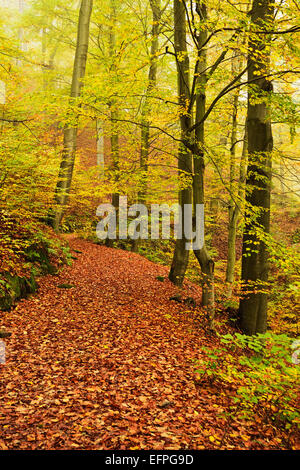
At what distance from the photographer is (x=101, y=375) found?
427cm

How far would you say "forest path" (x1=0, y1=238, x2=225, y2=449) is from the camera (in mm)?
3088

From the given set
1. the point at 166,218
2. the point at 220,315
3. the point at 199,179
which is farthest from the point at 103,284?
the point at 166,218

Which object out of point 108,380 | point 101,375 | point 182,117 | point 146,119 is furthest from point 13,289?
point 146,119

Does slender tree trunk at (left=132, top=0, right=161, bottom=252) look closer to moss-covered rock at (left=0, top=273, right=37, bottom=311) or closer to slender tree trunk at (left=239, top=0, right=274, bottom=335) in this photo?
slender tree trunk at (left=239, top=0, right=274, bottom=335)

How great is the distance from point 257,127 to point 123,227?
9.42m

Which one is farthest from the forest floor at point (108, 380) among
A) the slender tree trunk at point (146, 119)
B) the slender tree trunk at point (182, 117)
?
the slender tree trunk at point (146, 119)

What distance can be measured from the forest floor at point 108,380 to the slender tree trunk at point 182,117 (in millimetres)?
2052

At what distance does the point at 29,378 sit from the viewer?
4078 millimetres

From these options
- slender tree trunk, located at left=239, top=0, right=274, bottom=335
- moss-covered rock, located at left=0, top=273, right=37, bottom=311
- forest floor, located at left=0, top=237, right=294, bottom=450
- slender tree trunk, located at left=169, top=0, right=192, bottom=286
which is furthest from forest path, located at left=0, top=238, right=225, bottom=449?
slender tree trunk, located at left=169, top=0, right=192, bottom=286

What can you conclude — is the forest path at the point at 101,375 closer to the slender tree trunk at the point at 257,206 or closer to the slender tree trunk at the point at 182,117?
the slender tree trunk at the point at 257,206

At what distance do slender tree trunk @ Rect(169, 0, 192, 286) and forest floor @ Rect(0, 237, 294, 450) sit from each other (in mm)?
2052

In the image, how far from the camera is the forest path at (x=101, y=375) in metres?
3.09

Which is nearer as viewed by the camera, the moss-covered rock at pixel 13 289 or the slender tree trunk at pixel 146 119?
the moss-covered rock at pixel 13 289
